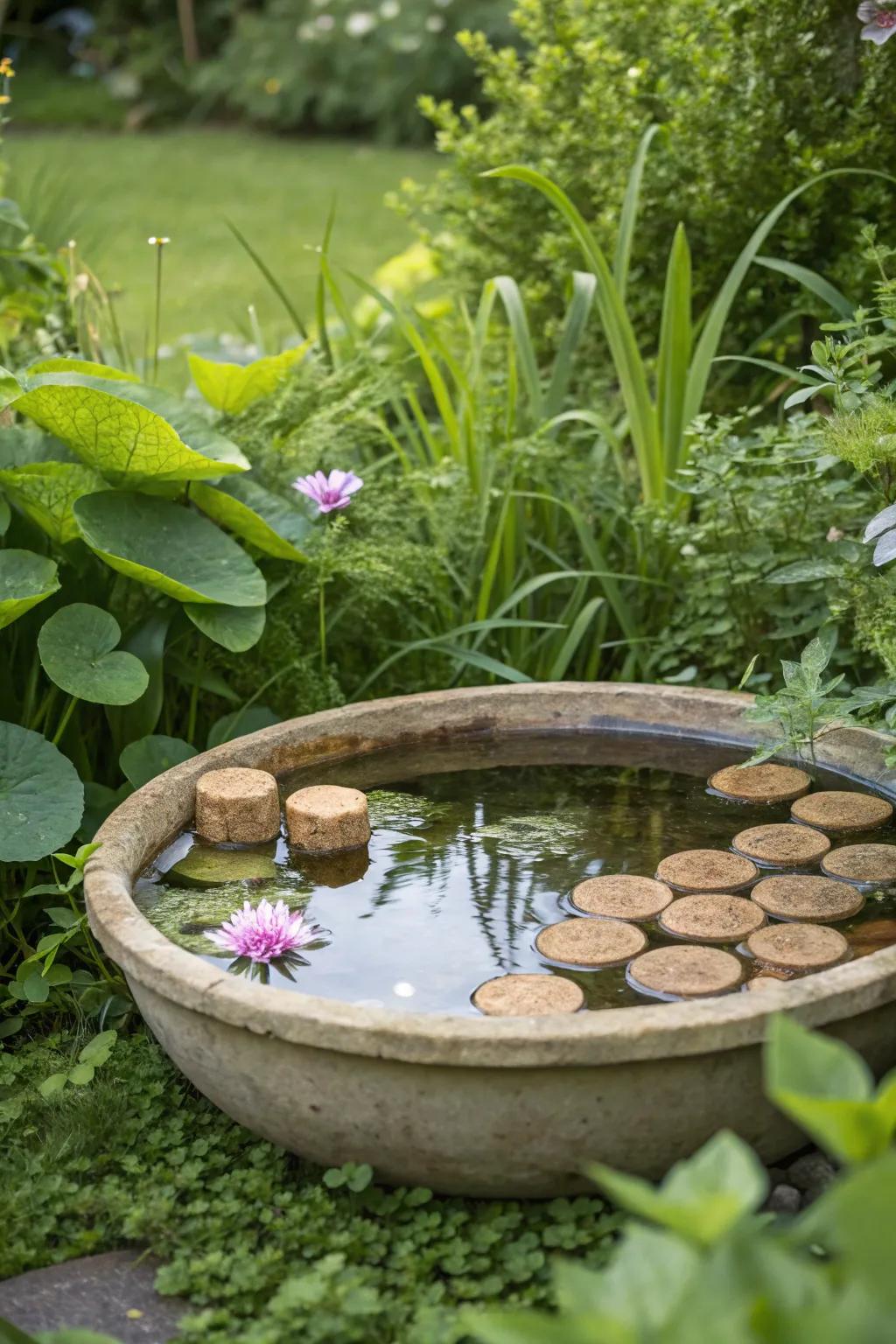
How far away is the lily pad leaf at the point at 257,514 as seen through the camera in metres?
2.38

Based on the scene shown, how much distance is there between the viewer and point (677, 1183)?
38.2 inches

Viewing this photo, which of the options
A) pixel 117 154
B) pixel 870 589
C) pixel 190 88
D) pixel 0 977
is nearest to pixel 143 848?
pixel 0 977

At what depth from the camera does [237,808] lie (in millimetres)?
2055

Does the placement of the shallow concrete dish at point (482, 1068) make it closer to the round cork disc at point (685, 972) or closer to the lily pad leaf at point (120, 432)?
the round cork disc at point (685, 972)

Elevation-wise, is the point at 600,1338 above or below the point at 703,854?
above

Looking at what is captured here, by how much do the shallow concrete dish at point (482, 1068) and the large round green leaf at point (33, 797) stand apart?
0.27m

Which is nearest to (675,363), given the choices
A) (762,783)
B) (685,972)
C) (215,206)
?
(762,783)

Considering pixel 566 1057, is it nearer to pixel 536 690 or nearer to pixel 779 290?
pixel 536 690

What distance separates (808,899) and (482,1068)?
1.93 ft

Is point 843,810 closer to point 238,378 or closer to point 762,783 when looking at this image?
point 762,783

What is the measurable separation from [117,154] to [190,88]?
54.0 inches

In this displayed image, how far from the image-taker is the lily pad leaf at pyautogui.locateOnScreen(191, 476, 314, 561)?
7.82ft

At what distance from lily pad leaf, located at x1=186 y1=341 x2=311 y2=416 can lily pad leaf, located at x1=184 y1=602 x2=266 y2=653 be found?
1.66ft

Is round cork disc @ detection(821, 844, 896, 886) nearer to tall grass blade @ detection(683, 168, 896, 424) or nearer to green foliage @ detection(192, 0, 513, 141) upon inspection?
tall grass blade @ detection(683, 168, 896, 424)
